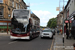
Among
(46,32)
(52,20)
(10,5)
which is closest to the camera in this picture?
(46,32)

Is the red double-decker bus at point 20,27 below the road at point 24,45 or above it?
above

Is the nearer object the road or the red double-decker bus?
the road

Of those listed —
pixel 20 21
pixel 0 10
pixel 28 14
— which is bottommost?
pixel 20 21

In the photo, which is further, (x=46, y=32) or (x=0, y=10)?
(x=0, y=10)

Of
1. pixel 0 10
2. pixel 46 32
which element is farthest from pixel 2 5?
pixel 46 32

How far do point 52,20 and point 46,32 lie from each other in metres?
114

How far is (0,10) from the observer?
34.0m

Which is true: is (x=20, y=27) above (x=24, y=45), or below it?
above

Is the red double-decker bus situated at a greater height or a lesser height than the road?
greater

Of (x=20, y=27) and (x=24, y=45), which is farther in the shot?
(x=20, y=27)

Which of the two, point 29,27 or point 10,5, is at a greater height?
point 10,5

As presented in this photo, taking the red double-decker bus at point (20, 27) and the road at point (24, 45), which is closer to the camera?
the road at point (24, 45)

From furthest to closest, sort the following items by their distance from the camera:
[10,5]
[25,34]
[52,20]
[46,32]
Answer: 1. [52,20]
2. [10,5]
3. [46,32]
4. [25,34]

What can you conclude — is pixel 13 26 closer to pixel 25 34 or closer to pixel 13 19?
pixel 13 19
